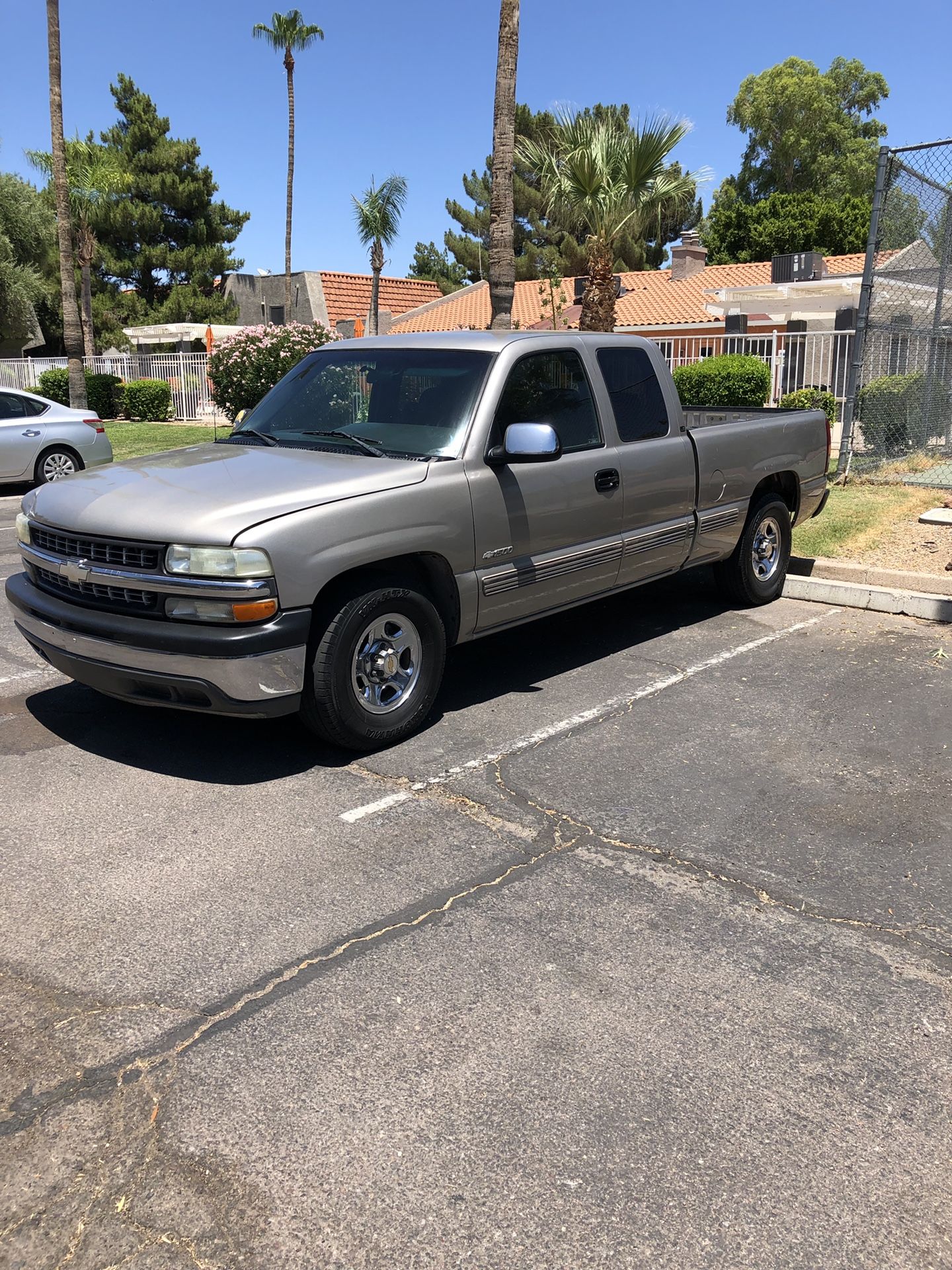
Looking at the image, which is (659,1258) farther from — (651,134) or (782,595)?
(651,134)

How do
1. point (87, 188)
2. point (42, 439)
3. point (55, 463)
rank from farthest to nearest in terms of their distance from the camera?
point (87, 188) < point (55, 463) < point (42, 439)

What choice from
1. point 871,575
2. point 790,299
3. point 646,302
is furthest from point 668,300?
point 871,575

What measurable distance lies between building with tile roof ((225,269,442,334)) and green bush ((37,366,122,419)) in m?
10.7

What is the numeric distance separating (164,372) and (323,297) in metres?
14.0

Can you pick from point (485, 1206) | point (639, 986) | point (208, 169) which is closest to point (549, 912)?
point (639, 986)

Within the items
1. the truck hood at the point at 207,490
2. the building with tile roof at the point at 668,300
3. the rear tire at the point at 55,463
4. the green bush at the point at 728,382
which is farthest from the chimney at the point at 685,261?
the truck hood at the point at 207,490

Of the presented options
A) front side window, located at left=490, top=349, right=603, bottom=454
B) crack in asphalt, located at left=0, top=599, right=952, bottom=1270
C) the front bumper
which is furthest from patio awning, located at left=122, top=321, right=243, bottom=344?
crack in asphalt, located at left=0, top=599, right=952, bottom=1270

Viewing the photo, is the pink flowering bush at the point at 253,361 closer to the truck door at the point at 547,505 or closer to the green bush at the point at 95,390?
the green bush at the point at 95,390

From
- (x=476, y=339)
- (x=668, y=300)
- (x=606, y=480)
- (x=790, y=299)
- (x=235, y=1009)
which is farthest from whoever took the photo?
(x=668, y=300)

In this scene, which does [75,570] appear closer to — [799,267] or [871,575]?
[871,575]

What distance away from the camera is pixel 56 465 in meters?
15.0

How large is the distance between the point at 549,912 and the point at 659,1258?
1439mm

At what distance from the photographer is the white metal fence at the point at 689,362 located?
64.2 feet

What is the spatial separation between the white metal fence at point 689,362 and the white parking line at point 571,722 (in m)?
6.47
